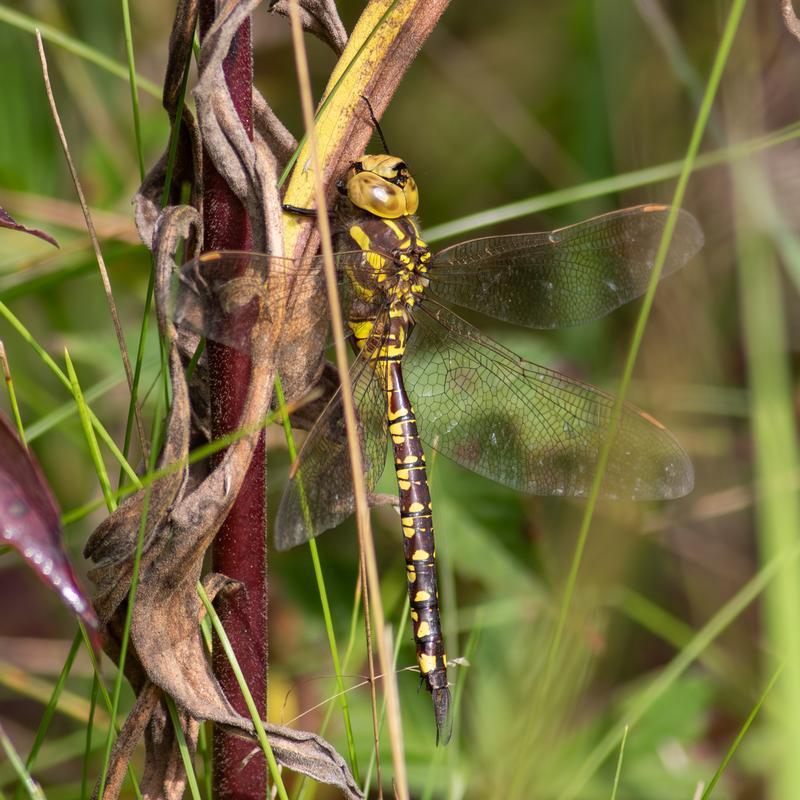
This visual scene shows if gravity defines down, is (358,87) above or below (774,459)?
above

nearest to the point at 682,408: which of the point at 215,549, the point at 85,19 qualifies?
the point at 215,549

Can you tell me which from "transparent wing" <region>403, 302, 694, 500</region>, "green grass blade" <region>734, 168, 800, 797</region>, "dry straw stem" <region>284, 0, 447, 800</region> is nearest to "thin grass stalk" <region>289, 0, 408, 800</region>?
"dry straw stem" <region>284, 0, 447, 800</region>

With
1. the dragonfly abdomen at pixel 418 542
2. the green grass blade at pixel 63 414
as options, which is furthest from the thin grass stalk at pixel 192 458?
the dragonfly abdomen at pixel 418 542

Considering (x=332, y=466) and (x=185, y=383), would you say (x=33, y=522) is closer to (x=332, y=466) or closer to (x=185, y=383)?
(x=185, y=383)

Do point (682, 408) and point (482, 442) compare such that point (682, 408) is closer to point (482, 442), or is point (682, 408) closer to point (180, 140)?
point (482, 442)

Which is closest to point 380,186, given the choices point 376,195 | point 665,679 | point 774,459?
point 376,195

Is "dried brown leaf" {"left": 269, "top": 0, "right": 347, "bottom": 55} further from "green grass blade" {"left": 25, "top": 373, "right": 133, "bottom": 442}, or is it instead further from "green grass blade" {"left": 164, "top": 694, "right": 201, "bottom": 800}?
"green grass blade" {"left": 164, "top": 694, "right": 201, "bottom": 800}
